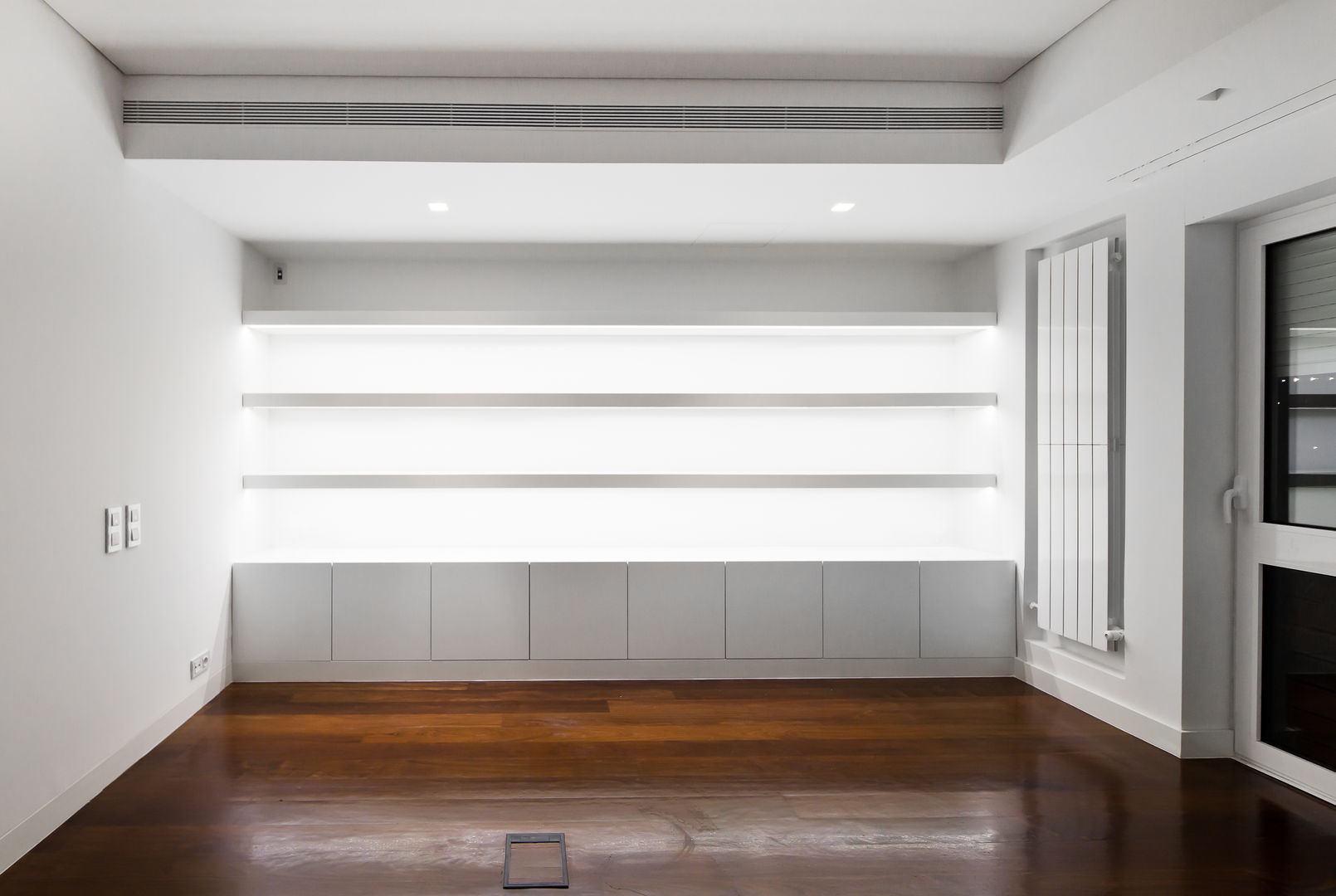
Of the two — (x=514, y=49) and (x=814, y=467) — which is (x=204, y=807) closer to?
(x=514, y=49)

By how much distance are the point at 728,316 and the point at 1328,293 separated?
2.62 m

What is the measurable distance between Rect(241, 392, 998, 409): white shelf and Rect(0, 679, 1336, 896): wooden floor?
159 centimetres

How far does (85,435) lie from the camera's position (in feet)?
9.21

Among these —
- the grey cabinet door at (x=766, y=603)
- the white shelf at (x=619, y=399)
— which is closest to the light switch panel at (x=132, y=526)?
the white shelf at (x=619, y=399)

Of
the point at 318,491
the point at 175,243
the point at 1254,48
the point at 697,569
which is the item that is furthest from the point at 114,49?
the point at 1254,48

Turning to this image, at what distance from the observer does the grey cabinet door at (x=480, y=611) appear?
4.21m

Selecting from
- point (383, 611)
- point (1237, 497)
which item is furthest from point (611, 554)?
point (1237, 497)

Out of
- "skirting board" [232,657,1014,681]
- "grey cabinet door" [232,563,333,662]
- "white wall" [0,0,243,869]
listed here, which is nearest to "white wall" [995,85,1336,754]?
"skirting board" [232,657,1014,681]

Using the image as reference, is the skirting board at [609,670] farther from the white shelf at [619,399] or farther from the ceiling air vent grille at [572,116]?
the ceiling air vent grille at [572,116]

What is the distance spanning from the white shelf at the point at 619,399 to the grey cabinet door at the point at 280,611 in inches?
36.2

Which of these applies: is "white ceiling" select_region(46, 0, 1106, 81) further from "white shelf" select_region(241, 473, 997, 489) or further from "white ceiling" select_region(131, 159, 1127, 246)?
"white shelf" select_region(241, 473, 997, 489)

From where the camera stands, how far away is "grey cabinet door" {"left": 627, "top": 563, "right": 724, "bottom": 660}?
14.0ft

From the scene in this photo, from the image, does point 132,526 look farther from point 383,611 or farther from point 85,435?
point 383,611

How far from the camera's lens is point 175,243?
3506 millimetres
